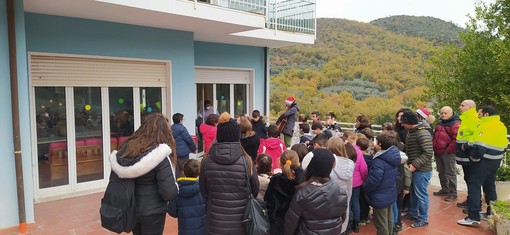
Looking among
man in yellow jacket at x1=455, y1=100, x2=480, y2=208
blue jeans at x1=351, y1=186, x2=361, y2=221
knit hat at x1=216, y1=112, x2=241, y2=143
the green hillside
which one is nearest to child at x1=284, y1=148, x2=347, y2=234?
knit hat at x1=216, y1=112, x2=241, y2=143

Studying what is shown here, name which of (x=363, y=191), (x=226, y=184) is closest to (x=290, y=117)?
(x=363, y=191)

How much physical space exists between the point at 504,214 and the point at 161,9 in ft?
20.1

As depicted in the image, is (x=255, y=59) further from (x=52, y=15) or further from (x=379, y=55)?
(x=379, y=55)

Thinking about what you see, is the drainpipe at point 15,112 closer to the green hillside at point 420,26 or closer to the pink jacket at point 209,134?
the pink jacket at point 209,134

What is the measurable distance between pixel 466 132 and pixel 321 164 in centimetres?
364

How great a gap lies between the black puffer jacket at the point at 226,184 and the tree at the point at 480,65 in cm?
830

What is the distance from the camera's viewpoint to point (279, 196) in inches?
144

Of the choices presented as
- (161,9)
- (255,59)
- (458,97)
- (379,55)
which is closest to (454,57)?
(458,97)

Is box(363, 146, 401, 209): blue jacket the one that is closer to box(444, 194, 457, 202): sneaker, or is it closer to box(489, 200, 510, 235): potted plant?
box(489, 200, 510, 235): potted plant

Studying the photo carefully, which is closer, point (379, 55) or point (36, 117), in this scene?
point (36, 117)

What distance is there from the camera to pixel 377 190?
14.8 ft

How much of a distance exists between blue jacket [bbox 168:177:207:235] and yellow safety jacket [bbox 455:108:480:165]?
4073 millimetres

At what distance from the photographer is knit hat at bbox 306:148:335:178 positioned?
3133 millimetres

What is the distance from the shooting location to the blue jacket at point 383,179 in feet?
14.5
